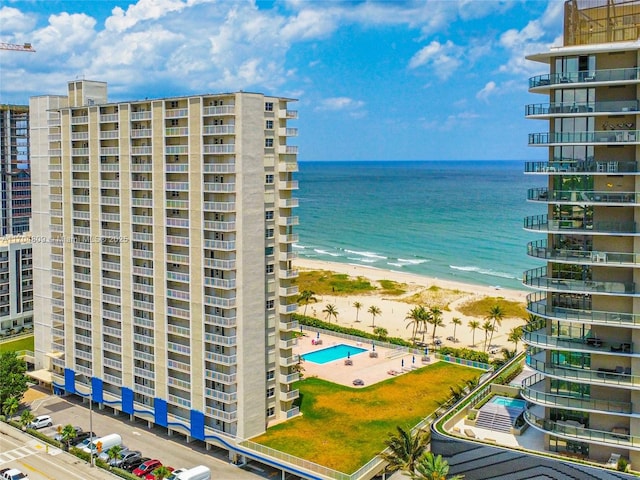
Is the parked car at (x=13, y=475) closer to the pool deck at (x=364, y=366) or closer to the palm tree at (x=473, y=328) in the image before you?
the pool deck at (x=364, y=366)

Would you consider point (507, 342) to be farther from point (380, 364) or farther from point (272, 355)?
point (272, 355)

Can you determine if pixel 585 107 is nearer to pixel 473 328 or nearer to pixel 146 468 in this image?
pixel 146 468

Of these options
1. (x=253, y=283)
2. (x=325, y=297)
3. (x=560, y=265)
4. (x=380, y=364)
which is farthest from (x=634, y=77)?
(x=325, y=297)

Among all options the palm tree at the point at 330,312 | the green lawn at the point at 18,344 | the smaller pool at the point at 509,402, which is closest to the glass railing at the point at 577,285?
the smaller pool at the point at 509,402

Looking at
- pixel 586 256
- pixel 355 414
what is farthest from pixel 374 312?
pixel 586 256

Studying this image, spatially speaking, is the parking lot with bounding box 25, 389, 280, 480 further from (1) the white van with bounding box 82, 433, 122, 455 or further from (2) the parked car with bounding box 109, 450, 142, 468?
(2) the parked car with bounding box 109, 450, 142, 468

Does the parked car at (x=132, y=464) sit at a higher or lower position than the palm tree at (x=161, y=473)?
lower

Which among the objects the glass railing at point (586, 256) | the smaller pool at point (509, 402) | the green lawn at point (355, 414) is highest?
the glass railing at point (586, 256)
